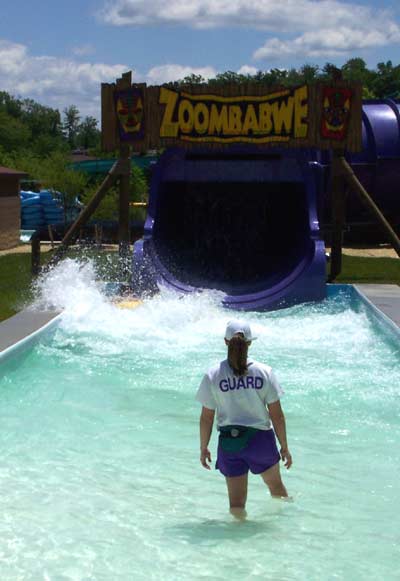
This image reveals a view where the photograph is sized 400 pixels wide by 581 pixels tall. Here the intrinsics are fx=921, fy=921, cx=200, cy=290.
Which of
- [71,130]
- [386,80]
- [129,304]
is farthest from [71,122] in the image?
[129,304]

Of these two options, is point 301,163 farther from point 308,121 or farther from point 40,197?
point 40,197

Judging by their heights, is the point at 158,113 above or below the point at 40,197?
above

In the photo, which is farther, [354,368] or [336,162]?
[336,162]

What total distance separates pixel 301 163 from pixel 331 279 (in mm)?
2199

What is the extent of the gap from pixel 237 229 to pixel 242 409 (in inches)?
538

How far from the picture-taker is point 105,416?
325 inches

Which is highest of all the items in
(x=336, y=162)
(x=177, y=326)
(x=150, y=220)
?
(x=336, y=162)

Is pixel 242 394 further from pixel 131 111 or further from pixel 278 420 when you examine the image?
pixel 131 111

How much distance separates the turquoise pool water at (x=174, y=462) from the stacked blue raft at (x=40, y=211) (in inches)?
812

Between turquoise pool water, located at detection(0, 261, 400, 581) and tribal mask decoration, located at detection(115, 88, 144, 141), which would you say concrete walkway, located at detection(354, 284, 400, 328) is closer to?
turquoise pool water, located at detection(0, 261, 400, 581)

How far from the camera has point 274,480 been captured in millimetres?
5211

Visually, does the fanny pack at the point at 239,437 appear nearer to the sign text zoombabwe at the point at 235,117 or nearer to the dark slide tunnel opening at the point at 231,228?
the sign text zoombabwe at the point at 235,117

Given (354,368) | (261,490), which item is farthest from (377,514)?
(354,368)

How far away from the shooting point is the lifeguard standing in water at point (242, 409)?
4.97 meters
